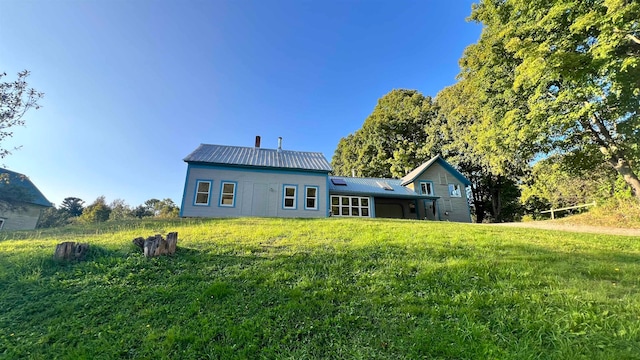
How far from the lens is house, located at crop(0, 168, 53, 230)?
1705 cm

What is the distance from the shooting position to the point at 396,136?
34219 millimetres

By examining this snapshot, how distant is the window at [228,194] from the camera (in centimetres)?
1617

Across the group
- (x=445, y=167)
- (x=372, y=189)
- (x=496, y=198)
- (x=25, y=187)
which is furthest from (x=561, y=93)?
(x=25, y=187)

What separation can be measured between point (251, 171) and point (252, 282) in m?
12.3

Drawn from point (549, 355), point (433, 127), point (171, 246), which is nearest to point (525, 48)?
point (549, 355)

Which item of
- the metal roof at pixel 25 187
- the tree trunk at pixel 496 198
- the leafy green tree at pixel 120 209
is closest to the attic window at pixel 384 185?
the tree trunk at pixel 496 198

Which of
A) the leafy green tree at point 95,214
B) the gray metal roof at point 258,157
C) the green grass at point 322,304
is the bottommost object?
the green grass at point 322,304

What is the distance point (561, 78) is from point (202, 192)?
19.3m

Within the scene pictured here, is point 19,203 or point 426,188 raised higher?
point 426,188

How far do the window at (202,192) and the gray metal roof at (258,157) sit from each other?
127 cm

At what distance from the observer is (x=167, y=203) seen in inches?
1812

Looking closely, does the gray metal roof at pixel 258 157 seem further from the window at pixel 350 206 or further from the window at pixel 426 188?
the window at pixel 426 188

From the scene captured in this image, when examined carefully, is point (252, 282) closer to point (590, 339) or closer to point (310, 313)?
point (310, 313)

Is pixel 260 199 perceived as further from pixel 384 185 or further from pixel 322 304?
pixel 322 304
